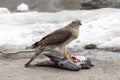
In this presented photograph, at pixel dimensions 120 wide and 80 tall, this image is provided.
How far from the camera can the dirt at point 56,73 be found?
311 inches

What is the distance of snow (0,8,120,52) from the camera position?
34.8 feet

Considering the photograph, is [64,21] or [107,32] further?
[64,21]

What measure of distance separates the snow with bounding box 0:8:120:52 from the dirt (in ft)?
5.22

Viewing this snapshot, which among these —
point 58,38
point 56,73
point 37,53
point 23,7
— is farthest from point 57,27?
point 56,73

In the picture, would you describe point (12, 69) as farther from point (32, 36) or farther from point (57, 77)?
point (32, 36)

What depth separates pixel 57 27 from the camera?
41.5 ft

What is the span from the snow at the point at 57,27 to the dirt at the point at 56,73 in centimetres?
159

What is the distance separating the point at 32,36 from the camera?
11.6 meters

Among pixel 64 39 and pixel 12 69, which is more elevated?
pixel 64 39

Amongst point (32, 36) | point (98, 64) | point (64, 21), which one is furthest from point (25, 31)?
point (98, 64)

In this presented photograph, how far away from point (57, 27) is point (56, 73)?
457 centimetres

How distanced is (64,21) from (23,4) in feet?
9.23

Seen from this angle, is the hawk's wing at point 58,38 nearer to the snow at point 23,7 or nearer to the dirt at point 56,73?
the dirt at point 56,73

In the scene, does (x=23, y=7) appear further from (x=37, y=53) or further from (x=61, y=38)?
(x=61, y=38)
